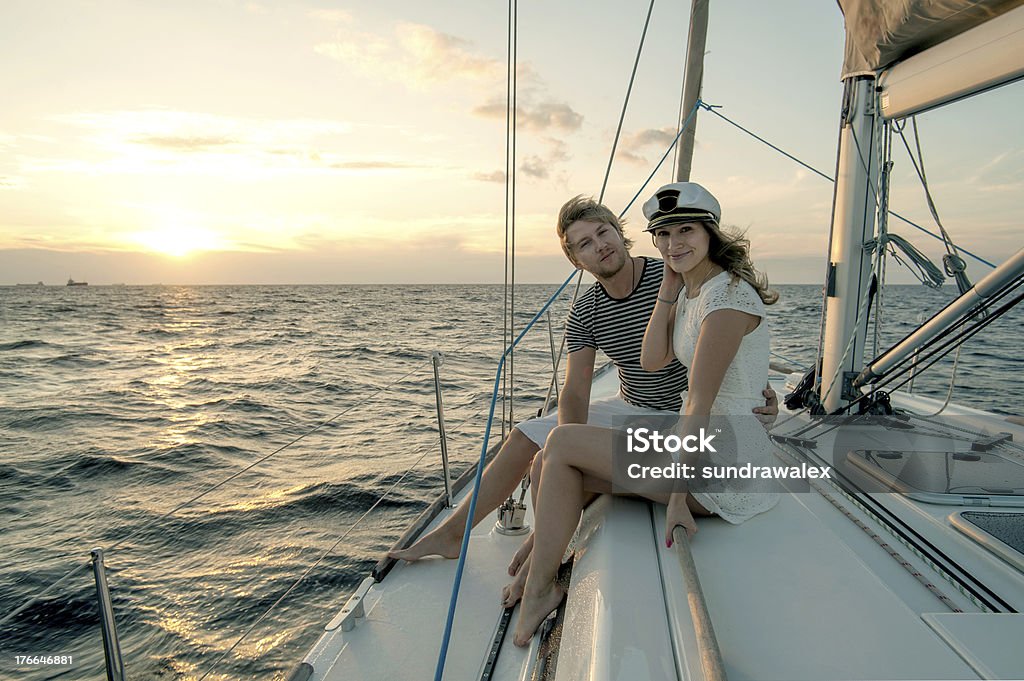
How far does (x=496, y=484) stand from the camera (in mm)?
2086

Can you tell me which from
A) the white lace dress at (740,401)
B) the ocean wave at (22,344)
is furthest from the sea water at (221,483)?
the ocean wave at (22,344)

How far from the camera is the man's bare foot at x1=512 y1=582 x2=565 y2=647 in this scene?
1.57 meters

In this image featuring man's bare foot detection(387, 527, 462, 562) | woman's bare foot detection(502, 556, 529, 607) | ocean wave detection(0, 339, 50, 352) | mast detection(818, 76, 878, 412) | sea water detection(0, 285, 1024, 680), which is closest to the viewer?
woman's bare foot detection(502, 556, 529, 607)

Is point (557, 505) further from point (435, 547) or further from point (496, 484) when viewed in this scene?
point (435, 547)

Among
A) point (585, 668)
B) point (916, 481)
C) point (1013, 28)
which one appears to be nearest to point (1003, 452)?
point (916, 481)

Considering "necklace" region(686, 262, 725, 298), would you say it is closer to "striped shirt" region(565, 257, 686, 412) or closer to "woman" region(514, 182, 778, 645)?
"woman" region(514, 182, 778, 645)

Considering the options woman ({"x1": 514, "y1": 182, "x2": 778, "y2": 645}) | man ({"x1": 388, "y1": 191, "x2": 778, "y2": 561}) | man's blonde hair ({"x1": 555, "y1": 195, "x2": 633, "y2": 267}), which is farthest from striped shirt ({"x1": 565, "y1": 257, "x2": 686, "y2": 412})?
woman ({"x1": 514, "y1": 182, "x2": 778, "y2": 645})

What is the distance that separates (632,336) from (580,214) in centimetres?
42

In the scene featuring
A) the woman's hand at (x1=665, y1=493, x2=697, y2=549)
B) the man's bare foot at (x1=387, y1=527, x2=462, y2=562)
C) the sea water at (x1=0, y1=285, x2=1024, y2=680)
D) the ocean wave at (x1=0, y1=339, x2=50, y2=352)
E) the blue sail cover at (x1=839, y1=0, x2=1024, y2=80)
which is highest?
the blue sail cover at (x1=839, y1=0, x2=1024, y2=80)

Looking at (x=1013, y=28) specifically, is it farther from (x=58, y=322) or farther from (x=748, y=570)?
(x=58, y=322)

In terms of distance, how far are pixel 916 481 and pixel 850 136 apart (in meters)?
1.57

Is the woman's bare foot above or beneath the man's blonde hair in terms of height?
beneath

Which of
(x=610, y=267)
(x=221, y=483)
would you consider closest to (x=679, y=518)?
(x=610, y=267)

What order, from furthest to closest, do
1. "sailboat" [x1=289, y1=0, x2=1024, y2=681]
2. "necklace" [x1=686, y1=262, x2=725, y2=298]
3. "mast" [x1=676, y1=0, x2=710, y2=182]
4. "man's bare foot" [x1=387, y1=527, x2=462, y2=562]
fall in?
1. "mast" [x1=676, y1=0, x2=710, y2=182]
2. "man's bare foot" [x1=387, y1=527, x2=462, y2=562]
3. "necklace" [x1=686, y1=262, x2=725, y2=298]
4. "sailboat" [x1=289, y1=0, x2=1024, y2=681]
